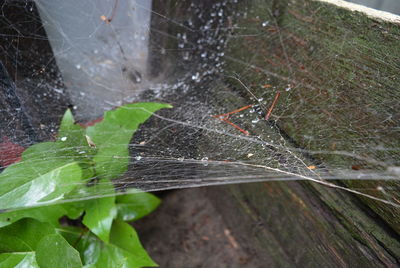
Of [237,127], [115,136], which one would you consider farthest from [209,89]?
[115,136]

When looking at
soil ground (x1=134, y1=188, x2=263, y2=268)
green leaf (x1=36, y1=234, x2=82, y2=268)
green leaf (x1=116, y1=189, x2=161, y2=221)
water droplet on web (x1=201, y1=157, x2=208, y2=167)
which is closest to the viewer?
green leaf (x1=36, y1=234, x2=82, y2=268)

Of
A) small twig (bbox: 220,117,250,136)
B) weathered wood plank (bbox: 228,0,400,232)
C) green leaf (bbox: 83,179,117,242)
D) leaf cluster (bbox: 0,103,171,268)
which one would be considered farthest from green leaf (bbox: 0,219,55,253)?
weathered wood plank (bbox: 228,0,400,232)

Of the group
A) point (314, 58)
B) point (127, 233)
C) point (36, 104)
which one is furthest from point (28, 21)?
point (314, 58)

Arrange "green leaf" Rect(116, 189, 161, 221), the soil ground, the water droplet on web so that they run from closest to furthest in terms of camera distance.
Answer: the water droplet on web → "green leaf" Rect(116, 189, 161, 221) → the soil ground

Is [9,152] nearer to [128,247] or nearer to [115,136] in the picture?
[115,136]

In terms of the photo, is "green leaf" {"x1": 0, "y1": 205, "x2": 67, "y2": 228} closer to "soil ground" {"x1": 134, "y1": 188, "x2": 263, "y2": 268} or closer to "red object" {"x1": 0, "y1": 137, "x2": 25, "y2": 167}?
"red object" {"x1": 0, "y1": 137, "x2": 25, "y2": 167}

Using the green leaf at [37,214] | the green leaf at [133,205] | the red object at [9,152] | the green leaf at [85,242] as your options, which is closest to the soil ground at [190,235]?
the green leaf at [133,205]

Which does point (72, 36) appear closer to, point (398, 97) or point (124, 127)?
point (124, 127)
